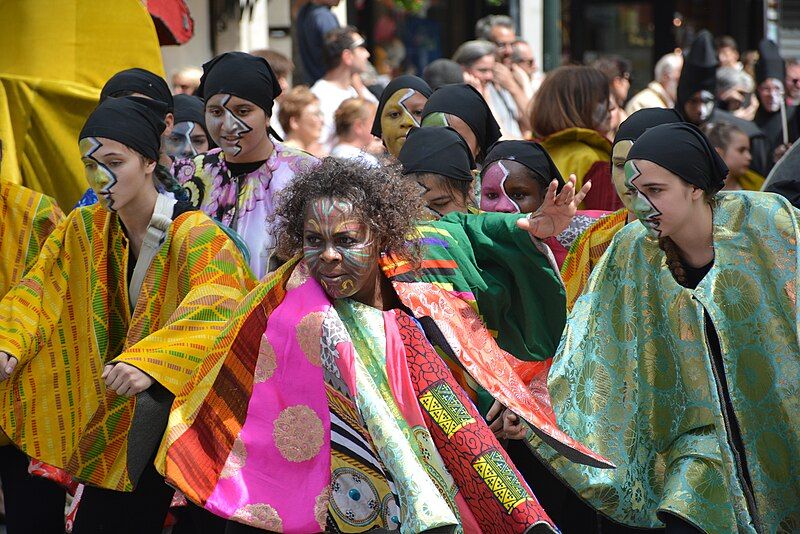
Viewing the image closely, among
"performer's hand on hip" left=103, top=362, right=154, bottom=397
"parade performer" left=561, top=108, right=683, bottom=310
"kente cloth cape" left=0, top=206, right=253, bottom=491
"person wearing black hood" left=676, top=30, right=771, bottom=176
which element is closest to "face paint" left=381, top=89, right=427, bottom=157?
"parade performer" left=561, top=108, right=683, bottom=310

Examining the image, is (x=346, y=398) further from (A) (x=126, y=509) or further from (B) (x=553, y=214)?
(A) (x=126, y=509)

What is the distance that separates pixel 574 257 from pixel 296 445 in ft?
5.73

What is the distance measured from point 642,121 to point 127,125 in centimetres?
205

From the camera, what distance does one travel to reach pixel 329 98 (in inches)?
390

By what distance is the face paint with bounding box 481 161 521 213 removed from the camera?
625 centimetres

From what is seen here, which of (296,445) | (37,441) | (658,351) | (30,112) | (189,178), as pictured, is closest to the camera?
(296,445)

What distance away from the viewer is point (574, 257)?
6055mm

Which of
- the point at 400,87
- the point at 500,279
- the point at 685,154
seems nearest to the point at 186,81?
the point at 400,87

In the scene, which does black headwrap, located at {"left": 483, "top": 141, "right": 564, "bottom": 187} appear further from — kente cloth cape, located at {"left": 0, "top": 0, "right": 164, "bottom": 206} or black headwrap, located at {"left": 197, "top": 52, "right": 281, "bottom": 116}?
kente cloth cape, located at {"left": 0, "top": 0, "right": 164, "bottom": 206}

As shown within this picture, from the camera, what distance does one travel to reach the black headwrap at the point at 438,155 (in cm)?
575

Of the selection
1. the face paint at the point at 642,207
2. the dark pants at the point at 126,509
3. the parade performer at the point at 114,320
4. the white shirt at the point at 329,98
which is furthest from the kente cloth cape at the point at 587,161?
the dark pants at the point at 126,509

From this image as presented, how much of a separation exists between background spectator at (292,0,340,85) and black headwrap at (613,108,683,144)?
4.73 meters

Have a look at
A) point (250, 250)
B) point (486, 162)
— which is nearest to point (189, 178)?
point (250, 250)

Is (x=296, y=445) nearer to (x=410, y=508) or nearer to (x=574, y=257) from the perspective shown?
(x=410, y=508)
